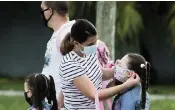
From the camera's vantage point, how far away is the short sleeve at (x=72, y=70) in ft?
15.5

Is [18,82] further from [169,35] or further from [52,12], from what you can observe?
[52,12]

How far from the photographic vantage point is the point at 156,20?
1922 cm

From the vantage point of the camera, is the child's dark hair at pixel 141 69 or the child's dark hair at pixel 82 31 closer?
the child's dark hair at pixel 82 31

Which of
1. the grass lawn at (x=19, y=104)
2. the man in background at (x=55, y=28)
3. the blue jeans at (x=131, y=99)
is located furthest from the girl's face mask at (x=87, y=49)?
the grass lawn at (x=19, y=104)

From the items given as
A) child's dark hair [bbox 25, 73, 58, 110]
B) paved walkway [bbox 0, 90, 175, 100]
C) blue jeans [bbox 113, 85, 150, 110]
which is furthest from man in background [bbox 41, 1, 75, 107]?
paved walkway [bbox 0, 90, 175, 100]

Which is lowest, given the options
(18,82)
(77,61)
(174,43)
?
(18,82)

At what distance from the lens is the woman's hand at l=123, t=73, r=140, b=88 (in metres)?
4.72

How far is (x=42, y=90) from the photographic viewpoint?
16.4ft

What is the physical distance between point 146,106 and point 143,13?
1374 cm

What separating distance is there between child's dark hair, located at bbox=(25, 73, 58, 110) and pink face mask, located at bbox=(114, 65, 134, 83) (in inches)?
19.1

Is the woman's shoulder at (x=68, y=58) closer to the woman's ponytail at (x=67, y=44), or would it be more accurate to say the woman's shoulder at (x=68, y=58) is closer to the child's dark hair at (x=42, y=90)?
the woman's ponytail at (x=67, y=44)

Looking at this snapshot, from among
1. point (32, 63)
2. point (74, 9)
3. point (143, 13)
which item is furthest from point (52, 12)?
point (32, 63)

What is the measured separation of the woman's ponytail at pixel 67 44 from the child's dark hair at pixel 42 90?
26 centimetres

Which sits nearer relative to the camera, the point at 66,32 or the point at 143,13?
the point at 66,32
